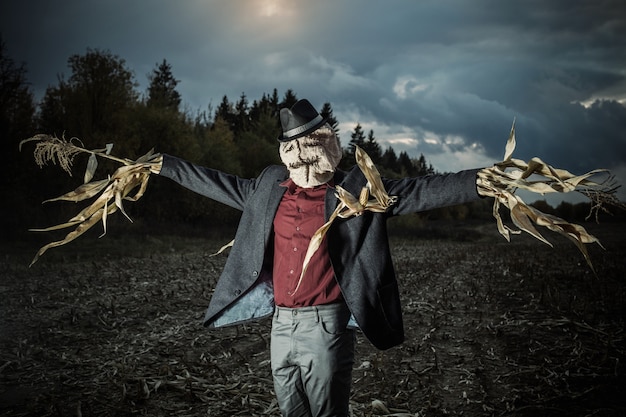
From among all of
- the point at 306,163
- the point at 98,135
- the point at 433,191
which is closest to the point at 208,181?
the point at 306,163

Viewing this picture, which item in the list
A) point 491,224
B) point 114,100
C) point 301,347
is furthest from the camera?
point 491,224

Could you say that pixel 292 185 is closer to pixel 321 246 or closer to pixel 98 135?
pixel 321 246

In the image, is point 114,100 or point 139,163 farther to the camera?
point 114,100

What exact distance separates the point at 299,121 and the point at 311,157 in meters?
0.22

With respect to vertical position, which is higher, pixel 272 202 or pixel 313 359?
pixel 272 202

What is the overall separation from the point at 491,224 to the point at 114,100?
23135 mm

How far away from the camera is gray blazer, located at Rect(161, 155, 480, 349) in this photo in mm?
2664

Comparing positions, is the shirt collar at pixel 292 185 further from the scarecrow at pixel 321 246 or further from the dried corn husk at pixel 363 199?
the dried corn husk at pixel 363 199

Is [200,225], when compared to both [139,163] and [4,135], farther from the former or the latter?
[139,163]

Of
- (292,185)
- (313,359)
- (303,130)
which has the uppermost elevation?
(303,130)

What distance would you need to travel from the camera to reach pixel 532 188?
2.43 meters

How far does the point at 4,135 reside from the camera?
1612 centimetres

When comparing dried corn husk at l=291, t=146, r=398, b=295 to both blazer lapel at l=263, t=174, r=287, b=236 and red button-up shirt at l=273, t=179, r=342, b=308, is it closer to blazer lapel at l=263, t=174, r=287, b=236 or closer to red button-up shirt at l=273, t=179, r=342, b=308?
red button-up shirt at l=273, t=179, r=342, b=308

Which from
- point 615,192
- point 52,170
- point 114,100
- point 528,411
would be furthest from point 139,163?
point 114,100
